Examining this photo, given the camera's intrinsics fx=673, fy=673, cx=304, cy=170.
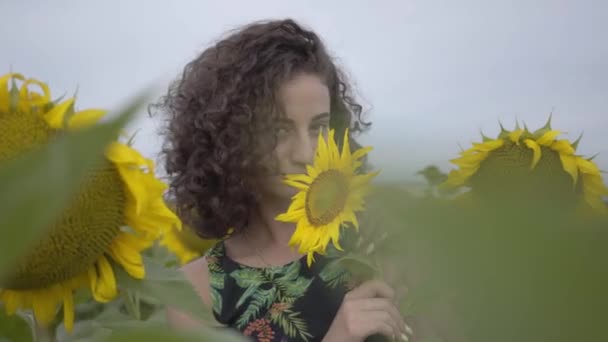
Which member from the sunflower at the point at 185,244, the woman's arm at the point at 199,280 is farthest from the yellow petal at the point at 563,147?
the sunflower at the point at 185,244

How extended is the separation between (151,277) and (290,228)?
73cm

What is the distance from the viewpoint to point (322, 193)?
2.86 feet

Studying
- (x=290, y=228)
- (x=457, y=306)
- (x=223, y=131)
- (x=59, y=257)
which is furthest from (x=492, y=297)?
(x=223, y=131)

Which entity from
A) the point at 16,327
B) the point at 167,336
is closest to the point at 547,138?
the point at 16,327

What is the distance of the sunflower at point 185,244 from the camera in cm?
223

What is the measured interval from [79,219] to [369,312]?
17.1 inches

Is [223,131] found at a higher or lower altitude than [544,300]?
lower

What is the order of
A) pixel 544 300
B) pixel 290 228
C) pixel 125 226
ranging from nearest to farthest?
pixel 544 300, pixel 125 226, pixel 290 228

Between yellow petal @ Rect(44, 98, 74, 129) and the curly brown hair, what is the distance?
25.9 inches

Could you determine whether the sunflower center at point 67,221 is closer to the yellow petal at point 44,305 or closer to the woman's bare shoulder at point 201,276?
the yellow petal at point 44,305

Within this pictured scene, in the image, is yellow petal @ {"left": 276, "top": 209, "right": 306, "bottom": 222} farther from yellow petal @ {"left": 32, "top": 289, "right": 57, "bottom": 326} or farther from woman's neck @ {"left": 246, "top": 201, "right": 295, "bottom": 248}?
woman's neck @ {"left": 246, "top": 201, "right": 295, "bottom": 248}

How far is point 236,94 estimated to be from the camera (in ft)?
4.93

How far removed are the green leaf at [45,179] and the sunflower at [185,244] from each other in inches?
83.7

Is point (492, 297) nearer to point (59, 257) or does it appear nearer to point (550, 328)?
point (550, 328)
